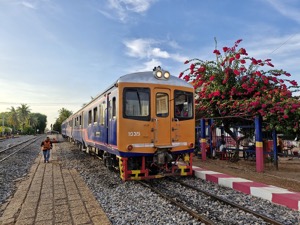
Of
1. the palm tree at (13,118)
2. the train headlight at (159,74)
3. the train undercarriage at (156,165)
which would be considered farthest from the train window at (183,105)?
the palm tree at (13,118)

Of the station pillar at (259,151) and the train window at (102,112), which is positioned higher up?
the train window at (102,112)

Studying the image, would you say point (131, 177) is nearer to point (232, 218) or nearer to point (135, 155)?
point (135, 155)

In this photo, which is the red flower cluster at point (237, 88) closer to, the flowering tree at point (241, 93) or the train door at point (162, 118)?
the flowering tree at point (241, 93)

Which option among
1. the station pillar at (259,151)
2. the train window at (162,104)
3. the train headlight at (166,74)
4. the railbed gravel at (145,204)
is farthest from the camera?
the station pillar at (259,151)

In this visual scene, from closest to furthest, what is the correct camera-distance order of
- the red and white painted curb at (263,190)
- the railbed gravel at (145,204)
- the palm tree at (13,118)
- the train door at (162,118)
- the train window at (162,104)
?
the railbed gravel at (145,204) < the red and white painted curb at (263,190) < the train door at (162,118) < the train window at (162,104) < the palm tree at (13,118)

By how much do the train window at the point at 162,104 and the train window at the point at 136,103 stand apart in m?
0.31

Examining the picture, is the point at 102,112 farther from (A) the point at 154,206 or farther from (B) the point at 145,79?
(A) the point at 154,206

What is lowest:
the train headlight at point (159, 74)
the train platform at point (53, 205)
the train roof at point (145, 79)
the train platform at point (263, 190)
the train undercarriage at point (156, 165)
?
the train platform at point (53, 205)

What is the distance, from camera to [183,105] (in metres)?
8.78

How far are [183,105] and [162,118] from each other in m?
0.91

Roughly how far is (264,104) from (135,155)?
4.93 metres

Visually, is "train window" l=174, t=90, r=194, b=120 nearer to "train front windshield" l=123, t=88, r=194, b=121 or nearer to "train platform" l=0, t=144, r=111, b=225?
"train front windshield" l=123, t=88, r=194, b=121

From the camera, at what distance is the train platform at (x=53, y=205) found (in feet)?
16.5

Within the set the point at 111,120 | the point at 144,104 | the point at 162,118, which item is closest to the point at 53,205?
the point at 111,120
